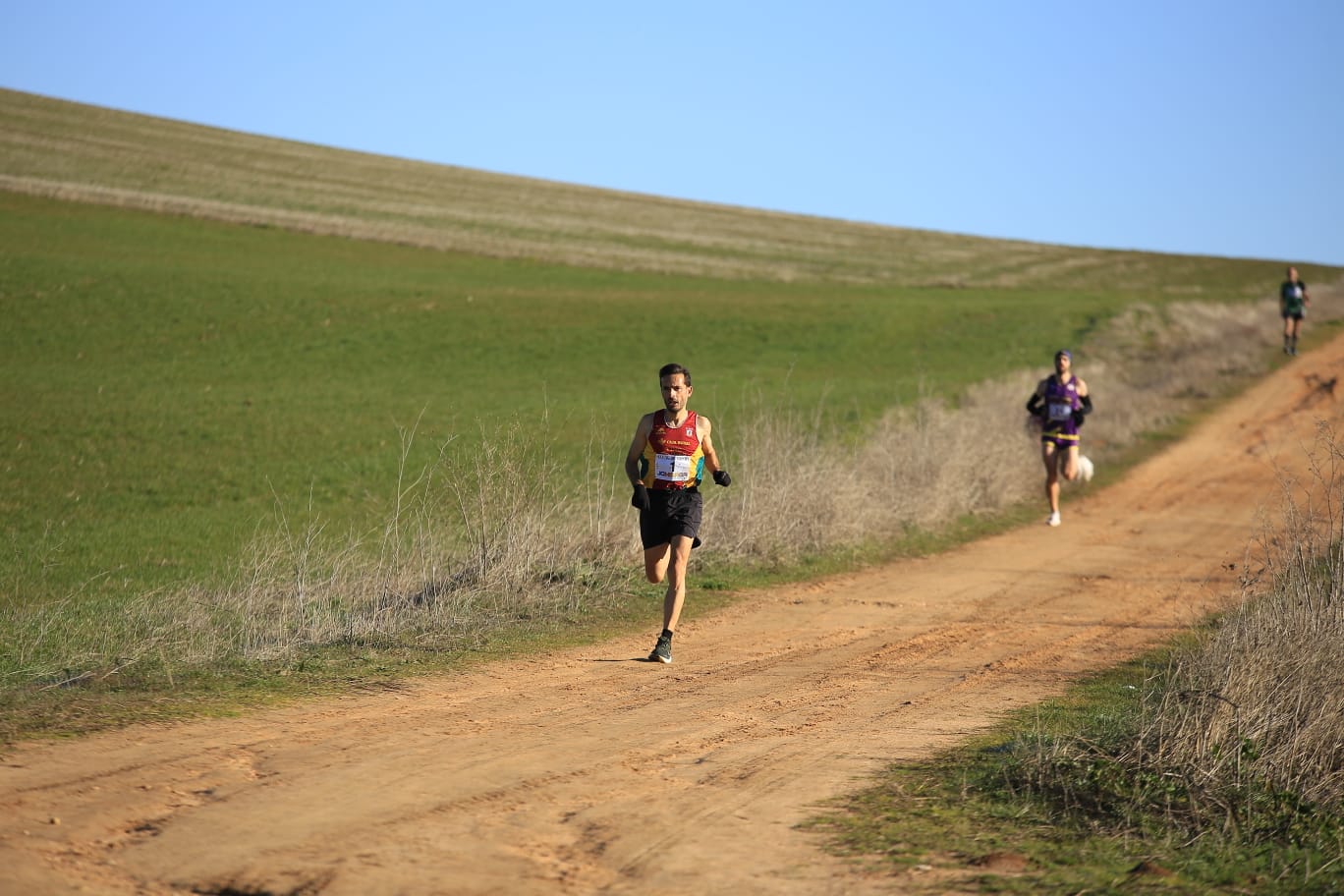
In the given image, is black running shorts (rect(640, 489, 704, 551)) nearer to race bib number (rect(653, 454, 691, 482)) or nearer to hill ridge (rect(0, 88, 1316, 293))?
race bib number (rect(653, 454, 691, 482))

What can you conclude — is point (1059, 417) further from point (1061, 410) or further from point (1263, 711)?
point (1263, 711)

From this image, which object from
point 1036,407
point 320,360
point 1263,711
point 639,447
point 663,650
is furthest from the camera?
point 320,360

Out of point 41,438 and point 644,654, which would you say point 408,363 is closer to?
point 41,438

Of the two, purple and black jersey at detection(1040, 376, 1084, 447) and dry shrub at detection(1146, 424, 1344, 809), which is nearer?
dry shrub at detection(1146, 424, 1344, 809)

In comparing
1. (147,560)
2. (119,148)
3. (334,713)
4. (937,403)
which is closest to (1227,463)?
(937,403)

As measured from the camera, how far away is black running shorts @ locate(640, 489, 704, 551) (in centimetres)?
966

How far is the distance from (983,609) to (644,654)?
12.8 feet

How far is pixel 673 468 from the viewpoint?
31.5 feet

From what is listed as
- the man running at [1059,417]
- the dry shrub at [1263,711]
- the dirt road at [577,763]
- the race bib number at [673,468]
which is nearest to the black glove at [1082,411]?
the man running at [1059,417]

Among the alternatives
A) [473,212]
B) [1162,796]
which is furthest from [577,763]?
[473,212]

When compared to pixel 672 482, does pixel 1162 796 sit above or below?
below

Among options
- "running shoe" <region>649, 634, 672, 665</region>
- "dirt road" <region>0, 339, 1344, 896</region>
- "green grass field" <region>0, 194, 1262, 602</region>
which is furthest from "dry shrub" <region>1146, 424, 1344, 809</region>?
"green grass field" <region>0, 194, 1262, 602</region>

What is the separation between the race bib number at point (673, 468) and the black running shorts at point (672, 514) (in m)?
0.12

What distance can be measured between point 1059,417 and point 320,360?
807 inches
